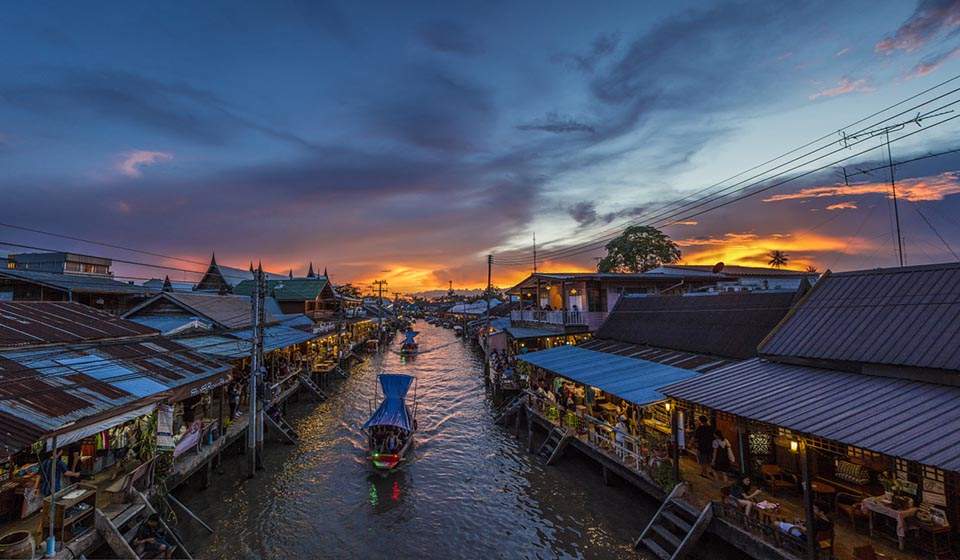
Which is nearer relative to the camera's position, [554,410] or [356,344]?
[554,410]

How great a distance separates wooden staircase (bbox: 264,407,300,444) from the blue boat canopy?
14.1 feet

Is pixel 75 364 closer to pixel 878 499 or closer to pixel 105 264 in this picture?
pixel 878 499

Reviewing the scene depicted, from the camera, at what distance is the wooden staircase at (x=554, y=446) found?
21.2m

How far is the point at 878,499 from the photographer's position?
36.2 ft

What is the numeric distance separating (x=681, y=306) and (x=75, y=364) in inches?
1077

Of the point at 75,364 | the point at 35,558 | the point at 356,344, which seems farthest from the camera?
the point at 356,344

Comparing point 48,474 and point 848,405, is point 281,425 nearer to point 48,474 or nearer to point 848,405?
point 48,474

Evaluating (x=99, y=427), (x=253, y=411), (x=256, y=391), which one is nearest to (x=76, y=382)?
(x=99, y=427)

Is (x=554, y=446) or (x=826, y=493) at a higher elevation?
(x=826, y=493)

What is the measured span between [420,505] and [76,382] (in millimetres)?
12609

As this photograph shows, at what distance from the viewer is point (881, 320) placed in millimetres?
13391

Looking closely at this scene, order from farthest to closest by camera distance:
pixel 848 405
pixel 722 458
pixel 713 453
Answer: pixel 713 453 < pixel 722 458 < pixel 848 405

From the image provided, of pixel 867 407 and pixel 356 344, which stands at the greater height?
pixel 867 407

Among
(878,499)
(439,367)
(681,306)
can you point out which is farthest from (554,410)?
(439,367)
